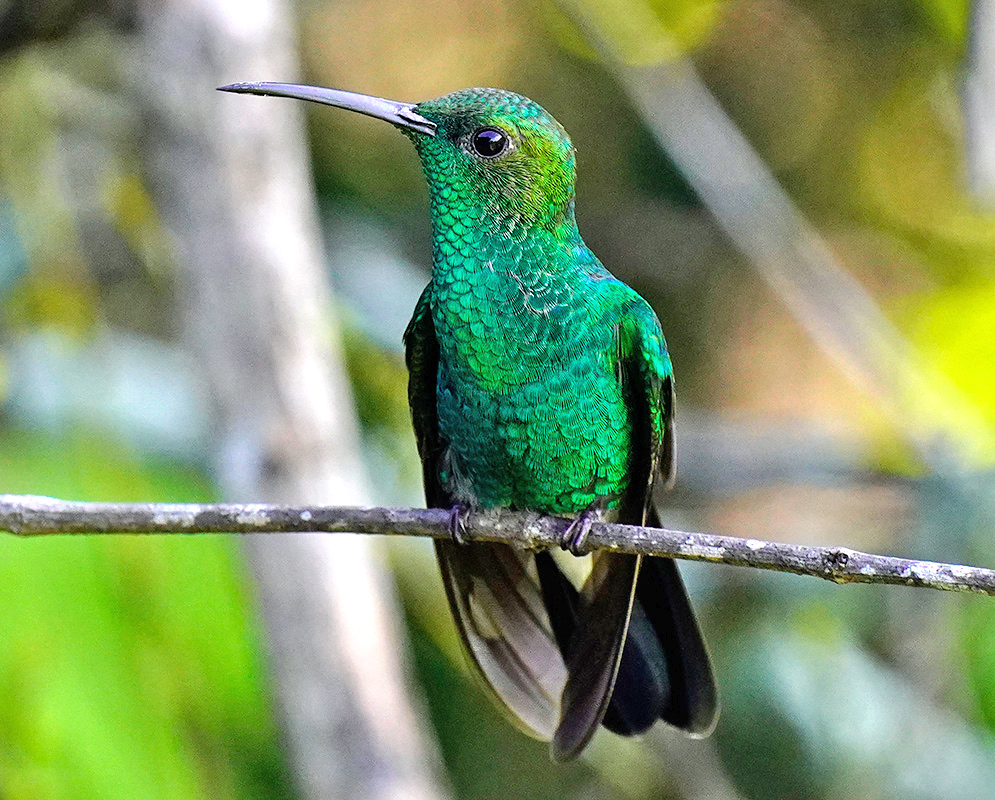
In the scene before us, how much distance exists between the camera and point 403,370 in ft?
13.3

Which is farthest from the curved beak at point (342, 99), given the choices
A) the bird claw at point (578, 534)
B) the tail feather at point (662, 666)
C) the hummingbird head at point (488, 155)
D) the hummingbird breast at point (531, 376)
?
the tail feather at point (662, 666)

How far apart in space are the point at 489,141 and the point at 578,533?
80cm

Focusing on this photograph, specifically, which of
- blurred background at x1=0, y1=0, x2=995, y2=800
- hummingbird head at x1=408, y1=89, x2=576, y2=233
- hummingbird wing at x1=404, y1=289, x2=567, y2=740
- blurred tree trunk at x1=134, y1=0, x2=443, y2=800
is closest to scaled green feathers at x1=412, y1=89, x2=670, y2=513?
hummingbird head at x1=408, y1=89, x2=576, y2=233

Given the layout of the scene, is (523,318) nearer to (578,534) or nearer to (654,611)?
(578,534)

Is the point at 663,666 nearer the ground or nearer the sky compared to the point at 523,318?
nearer the ground

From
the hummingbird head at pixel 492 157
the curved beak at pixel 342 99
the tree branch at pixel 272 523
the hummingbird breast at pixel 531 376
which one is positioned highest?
the curved beak at pixel 342 99

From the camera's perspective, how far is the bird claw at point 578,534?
2.28m

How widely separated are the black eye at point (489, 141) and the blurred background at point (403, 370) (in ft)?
3.01

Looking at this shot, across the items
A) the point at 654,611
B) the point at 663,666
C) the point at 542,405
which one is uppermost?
the point at 542,405

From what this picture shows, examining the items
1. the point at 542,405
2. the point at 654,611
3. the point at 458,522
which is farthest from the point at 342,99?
the point at 654,611

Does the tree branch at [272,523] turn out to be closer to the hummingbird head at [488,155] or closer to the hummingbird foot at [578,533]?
the hummingbird foot at [578,533]

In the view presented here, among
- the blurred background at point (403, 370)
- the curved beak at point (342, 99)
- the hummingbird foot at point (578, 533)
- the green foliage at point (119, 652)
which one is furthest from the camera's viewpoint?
the blurred background at point (403, 370)

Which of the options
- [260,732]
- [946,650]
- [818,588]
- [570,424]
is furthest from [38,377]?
[946,650]

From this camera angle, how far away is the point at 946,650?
3.83m
